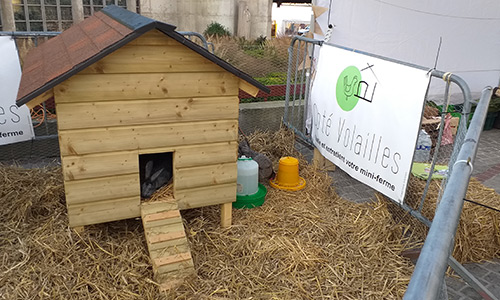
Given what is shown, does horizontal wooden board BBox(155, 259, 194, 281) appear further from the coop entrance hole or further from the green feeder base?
the green feeder base

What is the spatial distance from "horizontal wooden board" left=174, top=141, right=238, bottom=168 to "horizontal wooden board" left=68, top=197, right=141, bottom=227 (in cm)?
54

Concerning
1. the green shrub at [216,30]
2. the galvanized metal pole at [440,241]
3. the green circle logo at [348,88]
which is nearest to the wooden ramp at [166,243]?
the green circle logo at [348,88]

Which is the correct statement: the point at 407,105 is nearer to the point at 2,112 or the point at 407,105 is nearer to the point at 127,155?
the point at 127,155

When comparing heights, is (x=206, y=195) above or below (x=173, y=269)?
above

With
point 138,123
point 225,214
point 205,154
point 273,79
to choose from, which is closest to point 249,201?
point 225,214

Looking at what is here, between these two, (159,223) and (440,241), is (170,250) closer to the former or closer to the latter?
(159,223)

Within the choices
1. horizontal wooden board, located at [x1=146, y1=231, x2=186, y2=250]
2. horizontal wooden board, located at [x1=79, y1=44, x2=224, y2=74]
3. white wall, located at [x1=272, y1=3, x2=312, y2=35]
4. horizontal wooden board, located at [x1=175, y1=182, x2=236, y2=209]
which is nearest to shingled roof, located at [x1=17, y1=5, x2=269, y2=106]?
horizontal wooden board, located at [x1=79, y1=44, x2=224, y2=74]

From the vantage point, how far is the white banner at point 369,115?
152 inches

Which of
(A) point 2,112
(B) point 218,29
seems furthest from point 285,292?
(B) point 218,29

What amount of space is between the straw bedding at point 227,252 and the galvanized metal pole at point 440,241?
222 centimetres

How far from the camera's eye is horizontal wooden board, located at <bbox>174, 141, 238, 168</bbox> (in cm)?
381

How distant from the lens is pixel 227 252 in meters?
3.80

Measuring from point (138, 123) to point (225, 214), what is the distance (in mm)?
1316

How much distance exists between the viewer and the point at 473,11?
27.5 ft
